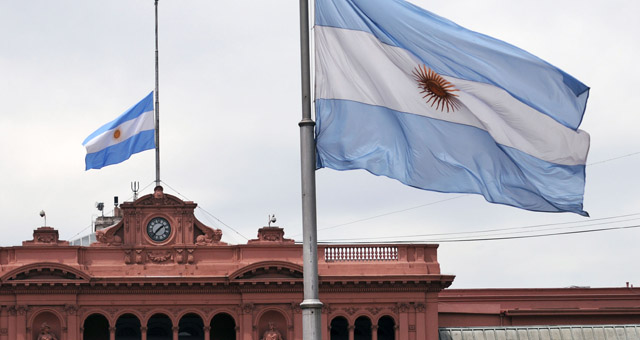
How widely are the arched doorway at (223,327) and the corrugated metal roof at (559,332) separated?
11157 millimetres

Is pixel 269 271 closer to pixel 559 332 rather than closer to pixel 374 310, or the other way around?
pixel 374 310

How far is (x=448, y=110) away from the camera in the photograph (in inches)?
815

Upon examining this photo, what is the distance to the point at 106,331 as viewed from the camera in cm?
6188

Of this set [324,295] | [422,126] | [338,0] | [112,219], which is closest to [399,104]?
[422,126]

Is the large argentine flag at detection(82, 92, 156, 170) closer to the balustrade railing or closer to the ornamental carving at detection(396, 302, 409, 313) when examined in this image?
the balustrade railing

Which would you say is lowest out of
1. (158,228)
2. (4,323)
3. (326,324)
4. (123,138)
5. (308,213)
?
(308,213)

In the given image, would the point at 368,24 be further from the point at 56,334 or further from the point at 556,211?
the point at 56,334

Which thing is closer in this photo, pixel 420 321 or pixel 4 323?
pixel 4 323

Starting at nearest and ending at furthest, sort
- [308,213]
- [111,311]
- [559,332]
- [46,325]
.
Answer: [308,213] → [46,325] → [111,311] → [559,332]

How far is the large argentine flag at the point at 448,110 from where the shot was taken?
66.7ft

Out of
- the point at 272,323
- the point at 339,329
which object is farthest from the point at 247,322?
Answer: the point at 339,329

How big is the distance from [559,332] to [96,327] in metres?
21.9

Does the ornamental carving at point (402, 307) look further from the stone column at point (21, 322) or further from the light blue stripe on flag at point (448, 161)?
the light blue stripe on flag at point (448, 161)

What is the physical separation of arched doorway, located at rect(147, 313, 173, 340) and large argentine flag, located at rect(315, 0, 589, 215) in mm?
42858
